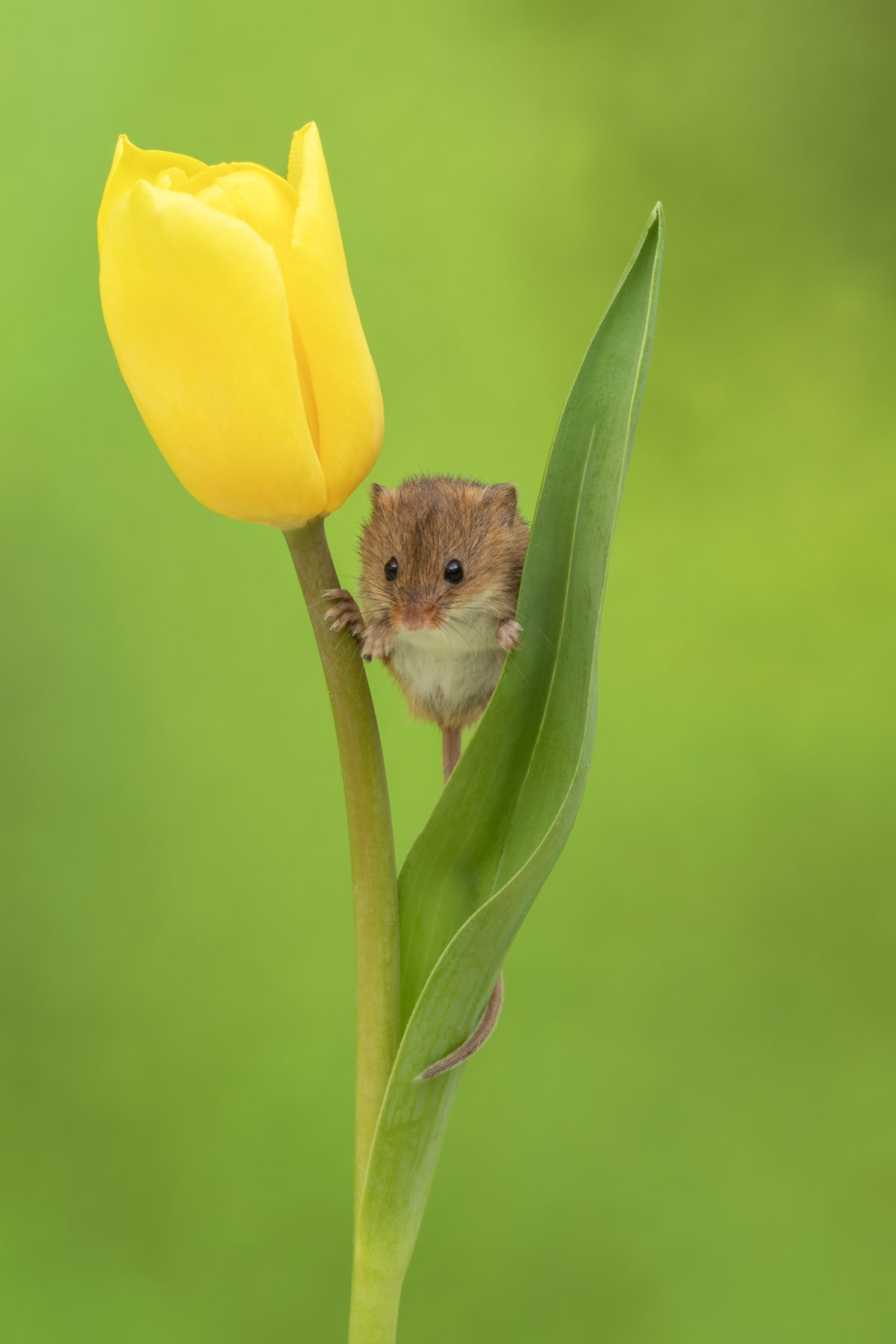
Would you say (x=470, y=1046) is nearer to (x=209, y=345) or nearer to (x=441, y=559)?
(x=441, y=559)

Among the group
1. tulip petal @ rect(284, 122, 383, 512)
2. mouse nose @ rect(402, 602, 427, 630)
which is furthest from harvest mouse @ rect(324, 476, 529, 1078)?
tulip petal @ rect(284, 122, 383, 512)

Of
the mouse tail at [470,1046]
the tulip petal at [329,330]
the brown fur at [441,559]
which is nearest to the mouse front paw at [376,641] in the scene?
the brown fur at [441,559]

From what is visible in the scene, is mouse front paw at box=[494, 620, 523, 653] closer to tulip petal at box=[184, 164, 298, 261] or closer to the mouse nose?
the mouse nose

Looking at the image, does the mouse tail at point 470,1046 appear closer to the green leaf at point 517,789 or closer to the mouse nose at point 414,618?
the green leaf at point 517,789

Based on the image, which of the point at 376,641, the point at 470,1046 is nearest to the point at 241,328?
the point at 376,641

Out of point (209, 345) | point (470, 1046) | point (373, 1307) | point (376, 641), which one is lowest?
point (373, 1307)
